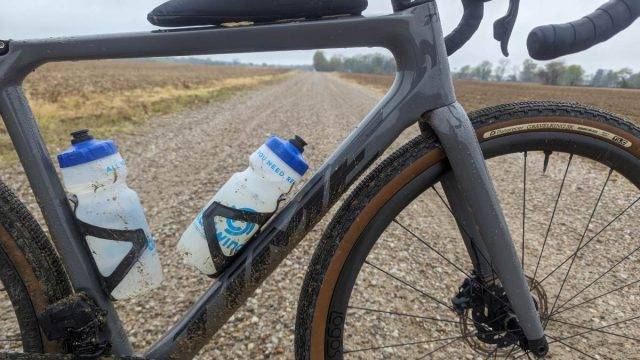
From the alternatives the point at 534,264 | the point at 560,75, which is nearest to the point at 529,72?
the point at 560,75

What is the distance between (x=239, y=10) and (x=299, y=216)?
65cm

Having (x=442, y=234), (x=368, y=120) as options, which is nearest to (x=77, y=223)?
(x=368, y=120)

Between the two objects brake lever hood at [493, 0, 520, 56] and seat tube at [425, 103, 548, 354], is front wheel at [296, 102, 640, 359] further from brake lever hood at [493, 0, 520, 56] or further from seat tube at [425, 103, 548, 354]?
brake lever hood at [493, 0, 520, 56]

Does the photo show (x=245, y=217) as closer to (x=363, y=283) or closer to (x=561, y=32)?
(x=561, y=32)

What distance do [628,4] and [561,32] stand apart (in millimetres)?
197

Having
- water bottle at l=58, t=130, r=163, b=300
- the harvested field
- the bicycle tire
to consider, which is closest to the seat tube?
water bottle at l=58, t=130, r=163, b=300

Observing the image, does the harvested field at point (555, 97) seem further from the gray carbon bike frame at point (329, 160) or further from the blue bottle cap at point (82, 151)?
the blue bottle cap at point (82, 151)

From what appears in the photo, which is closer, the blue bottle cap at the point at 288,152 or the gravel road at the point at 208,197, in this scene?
the blue bottle cap at the point at 288,152

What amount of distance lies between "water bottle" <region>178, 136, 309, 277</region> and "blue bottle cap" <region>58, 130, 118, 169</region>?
0.37 m

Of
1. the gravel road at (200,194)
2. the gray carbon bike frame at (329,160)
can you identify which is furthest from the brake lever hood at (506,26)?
the gravel road at (200,194)

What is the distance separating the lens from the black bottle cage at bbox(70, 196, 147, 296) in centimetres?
121

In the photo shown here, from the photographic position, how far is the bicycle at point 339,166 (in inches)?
43.6

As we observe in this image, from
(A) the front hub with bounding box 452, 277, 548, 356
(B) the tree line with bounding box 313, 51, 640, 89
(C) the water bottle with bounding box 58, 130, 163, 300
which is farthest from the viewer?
(B) the tree line with bounding box 313, 51, 640, 89

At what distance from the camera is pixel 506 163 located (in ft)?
20.5
